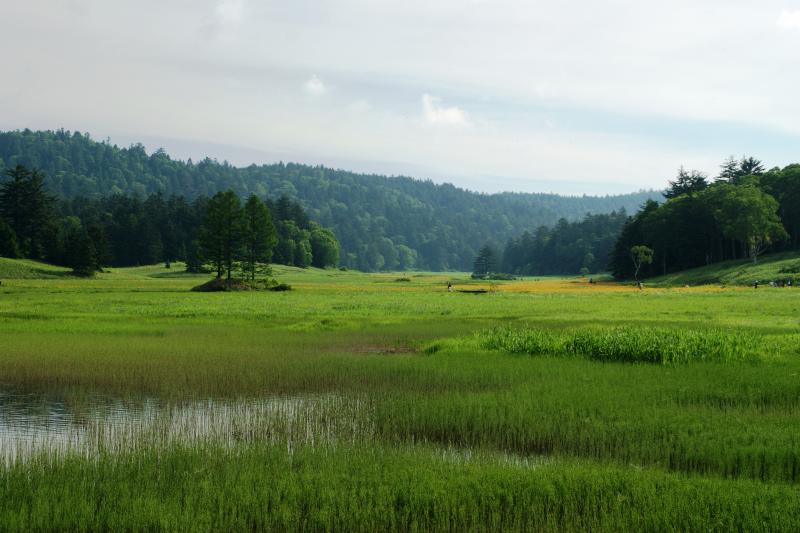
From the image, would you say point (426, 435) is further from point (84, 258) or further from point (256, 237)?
point (84, 258)

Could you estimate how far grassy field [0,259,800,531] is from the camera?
9703 mm

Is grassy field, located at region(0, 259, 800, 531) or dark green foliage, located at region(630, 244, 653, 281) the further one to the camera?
dark green foliage, located at region(630, 244, 653, 281)

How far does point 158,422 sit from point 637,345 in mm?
16660

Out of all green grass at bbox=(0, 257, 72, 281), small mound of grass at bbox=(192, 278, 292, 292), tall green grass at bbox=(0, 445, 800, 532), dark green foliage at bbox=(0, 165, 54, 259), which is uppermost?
dark green foliage at bbox=(0, 165, 54, 259)

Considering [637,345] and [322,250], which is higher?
[322,250]

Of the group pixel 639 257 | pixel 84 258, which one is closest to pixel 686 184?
pixel 639 257

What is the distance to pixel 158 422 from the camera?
15430 mm

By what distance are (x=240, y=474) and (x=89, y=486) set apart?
7.50ft

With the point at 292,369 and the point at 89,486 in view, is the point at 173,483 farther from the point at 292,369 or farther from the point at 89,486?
the point at 292,369

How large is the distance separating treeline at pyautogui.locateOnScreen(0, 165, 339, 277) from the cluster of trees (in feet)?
211

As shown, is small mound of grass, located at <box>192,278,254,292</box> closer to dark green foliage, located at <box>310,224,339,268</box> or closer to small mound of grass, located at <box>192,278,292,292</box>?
small mound of grass, located at <box>192,278,292,292</box>

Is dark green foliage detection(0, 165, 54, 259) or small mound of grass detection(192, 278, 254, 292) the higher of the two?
dark green foliage detection(0, 165, 54, 259)

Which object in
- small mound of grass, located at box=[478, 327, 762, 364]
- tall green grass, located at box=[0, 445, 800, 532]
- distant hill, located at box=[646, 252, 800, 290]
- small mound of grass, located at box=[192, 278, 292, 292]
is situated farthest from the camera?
distant hill, located at box=[646, 252, 800, 290]

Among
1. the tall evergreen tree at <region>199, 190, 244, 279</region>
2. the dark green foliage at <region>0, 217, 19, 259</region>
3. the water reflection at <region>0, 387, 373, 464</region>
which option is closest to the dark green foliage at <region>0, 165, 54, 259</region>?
the dark green foliage at <region>0, 217, 19, 259</region>
